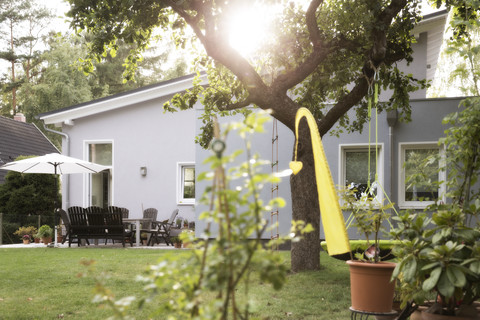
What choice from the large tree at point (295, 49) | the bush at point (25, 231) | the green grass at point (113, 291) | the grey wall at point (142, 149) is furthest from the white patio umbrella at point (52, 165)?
the large tree at point (295, 49)

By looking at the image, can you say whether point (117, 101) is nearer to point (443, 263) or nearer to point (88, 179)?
point (88, 179)

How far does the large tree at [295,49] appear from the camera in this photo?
22.5ft

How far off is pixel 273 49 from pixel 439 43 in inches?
258

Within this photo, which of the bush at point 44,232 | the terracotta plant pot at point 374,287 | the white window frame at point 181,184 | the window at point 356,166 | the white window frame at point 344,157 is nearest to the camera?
the terracotta plant pot at point 374,287

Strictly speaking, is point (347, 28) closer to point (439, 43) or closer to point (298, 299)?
point (298, 299)

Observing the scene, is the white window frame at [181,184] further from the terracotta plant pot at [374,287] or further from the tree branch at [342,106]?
the terracotta plant pot at [374,287]

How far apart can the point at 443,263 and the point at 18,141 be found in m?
22.3

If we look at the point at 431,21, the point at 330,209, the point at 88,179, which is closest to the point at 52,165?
the point at 88,179

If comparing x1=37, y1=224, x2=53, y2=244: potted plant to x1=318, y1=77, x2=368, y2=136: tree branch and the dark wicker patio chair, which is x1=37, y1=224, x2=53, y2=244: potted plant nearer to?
the dark wicker patio chair

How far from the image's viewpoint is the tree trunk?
722cm

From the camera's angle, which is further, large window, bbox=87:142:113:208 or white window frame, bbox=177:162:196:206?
large window, bbox=87:142:113:208

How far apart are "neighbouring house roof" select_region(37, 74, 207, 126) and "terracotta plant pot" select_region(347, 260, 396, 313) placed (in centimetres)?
1193

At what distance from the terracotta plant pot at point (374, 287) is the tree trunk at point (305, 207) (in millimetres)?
3740

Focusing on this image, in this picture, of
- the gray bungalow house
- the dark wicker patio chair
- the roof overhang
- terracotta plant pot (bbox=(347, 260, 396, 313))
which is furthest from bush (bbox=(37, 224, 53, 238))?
terracotta plant pot (bbox=(347, 260, 396, 313))
